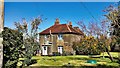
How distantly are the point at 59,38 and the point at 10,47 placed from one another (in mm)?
40203

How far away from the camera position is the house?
58.5m

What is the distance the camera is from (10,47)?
20125mm

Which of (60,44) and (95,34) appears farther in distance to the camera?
(60,44)

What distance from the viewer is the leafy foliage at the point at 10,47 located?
64.1 feet

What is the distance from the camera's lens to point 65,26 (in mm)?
59125

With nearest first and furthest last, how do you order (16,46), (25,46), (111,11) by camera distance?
(111,11) < (16,46) < (25,46)

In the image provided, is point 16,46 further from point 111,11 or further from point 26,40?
point 111,11

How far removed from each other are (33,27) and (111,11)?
13128mm

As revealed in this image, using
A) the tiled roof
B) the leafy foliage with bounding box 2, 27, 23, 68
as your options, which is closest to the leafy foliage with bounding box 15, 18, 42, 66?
the leafy foliage with bounding box 2, 27, 23, 68

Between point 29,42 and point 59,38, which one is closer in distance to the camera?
point 29,42

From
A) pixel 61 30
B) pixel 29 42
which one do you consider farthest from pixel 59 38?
pixel 29 42

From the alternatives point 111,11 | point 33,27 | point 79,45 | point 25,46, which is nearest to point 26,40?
point 25,46

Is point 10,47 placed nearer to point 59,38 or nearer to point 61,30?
point 61,30

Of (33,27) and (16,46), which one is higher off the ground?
(33,27)
